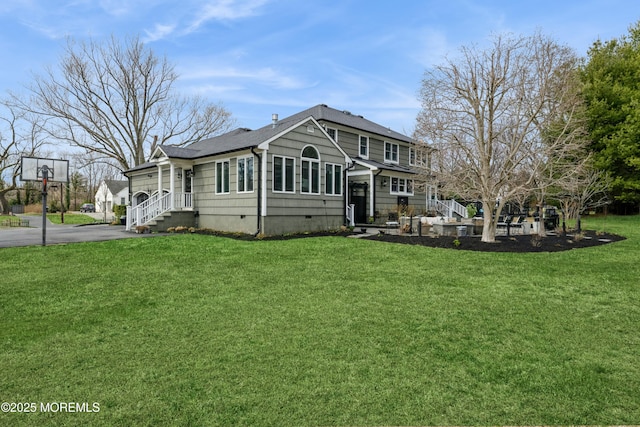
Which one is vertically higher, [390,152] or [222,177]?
[390,152]

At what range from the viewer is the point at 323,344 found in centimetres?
363

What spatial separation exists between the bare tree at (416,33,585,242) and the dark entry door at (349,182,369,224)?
7542 millimetres

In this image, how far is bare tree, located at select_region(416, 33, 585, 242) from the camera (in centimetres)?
1092

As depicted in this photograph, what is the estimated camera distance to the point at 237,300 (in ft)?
17.3

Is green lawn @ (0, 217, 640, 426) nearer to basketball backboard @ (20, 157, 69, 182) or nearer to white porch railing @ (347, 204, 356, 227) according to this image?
basketball backboard @ (20, 157, 69, 182)

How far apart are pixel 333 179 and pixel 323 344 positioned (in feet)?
40.4

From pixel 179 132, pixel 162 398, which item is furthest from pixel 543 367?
pixel 179 132

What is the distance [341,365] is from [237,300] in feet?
8.39

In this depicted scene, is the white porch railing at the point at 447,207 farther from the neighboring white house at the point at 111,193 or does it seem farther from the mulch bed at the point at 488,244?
the neighboring white house at the point at 111,193

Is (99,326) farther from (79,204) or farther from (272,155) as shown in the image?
(79,204)

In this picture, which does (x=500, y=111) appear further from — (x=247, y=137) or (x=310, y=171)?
(x=247, y=137)

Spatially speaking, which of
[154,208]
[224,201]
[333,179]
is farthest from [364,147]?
[154,208]

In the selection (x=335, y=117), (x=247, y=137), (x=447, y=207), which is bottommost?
(x=447, y=207)

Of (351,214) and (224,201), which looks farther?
(351,214)
